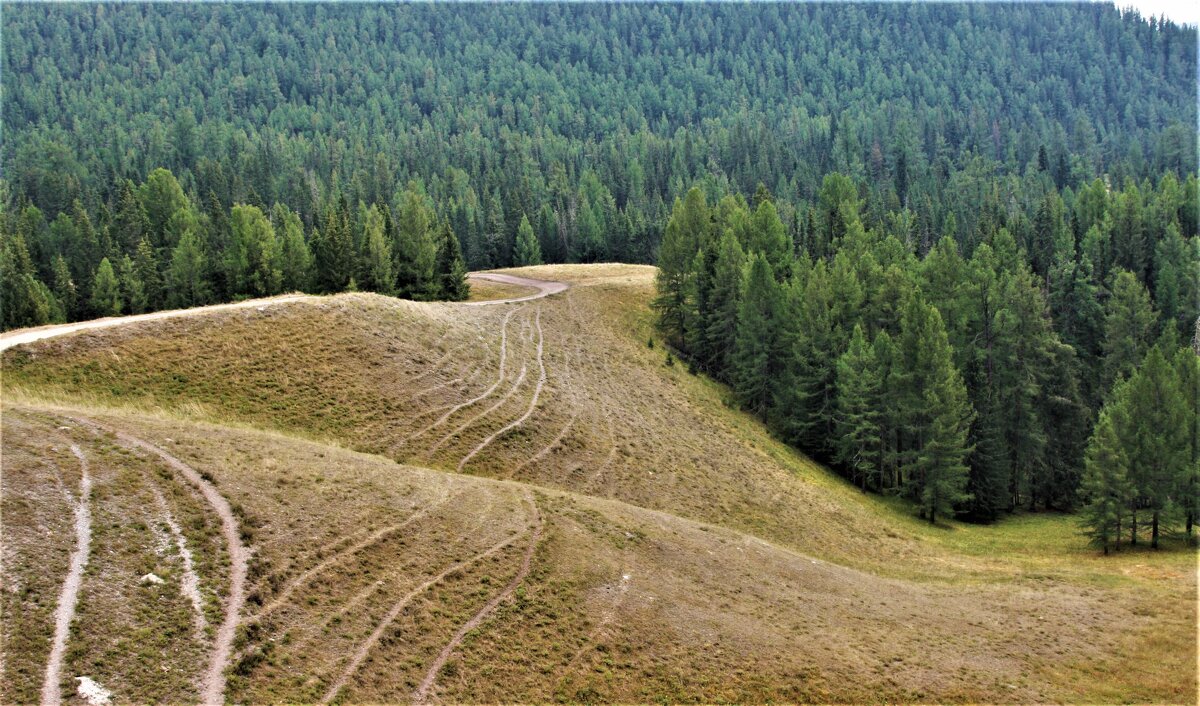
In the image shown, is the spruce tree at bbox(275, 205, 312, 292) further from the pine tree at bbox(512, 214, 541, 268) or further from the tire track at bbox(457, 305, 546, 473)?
the pine tree at bbox(512, 214, 541, 268)

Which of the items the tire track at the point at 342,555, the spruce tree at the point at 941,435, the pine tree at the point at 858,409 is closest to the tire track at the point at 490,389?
the tire track at the point at 342,555

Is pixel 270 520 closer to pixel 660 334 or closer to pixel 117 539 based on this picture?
pixel 117 539

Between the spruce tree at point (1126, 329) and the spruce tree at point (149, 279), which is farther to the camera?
the spruce tree at point (149, 279)

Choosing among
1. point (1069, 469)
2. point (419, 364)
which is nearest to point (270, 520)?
point (419, 364)

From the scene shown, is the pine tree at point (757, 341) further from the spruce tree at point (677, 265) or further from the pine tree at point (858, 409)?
the spruce tree at point (677, 265)

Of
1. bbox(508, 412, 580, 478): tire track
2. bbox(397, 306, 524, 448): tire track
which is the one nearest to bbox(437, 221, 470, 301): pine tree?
bbox(397, 306, 524, 448): tire track

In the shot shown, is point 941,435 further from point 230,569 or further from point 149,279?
point 149,279
